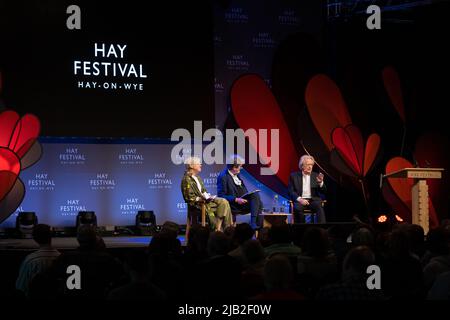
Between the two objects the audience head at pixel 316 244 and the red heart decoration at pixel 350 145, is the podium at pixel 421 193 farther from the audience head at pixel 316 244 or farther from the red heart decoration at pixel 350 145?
the audience head at pixel 316 244

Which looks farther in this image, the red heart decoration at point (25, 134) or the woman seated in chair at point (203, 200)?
the red heart decoration at point (25, 134)

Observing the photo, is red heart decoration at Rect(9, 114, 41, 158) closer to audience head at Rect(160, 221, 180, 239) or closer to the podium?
audience head at Rect(160, 221, 180, 239)

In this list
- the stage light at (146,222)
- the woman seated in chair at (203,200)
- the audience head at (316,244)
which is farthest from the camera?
the stage light at (146,222)

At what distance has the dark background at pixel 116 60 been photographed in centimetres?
847

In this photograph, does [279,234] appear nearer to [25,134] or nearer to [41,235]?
[41,235]

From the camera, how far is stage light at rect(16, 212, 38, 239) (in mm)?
8328

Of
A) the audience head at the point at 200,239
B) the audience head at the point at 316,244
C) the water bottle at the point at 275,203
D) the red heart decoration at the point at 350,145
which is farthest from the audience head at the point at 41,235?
the red heart decoration at the point at 350,145

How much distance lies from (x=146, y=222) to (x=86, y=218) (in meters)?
0.81

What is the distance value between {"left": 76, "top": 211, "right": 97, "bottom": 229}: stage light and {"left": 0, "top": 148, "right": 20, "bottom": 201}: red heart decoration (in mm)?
→ 1008

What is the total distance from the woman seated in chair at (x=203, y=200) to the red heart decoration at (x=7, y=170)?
6.87 feet

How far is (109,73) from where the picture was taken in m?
8.83

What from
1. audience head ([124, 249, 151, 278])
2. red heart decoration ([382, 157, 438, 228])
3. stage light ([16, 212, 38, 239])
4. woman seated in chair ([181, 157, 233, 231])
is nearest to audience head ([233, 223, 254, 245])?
audience head ([124, 249, 151, 278])

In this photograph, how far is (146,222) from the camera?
8.98 meters
